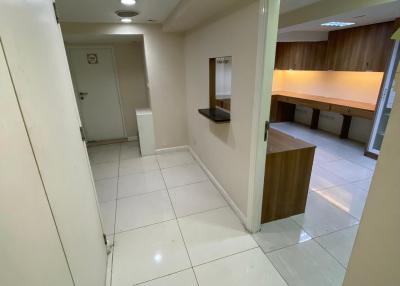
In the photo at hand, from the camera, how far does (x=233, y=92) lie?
6.94 ft

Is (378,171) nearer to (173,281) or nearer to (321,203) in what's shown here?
(173,281)

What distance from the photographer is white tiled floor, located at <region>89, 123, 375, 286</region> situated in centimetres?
170

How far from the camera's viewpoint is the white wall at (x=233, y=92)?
1.81 metres

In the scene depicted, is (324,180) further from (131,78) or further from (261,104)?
(131,78)

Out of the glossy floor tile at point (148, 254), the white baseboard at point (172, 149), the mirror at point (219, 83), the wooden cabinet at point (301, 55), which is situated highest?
the wooden cabinet at point (301, 55)

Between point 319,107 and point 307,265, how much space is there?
3899 mm

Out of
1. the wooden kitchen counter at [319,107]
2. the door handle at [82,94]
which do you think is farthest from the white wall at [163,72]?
the wooden kitchen counter at [319,107]

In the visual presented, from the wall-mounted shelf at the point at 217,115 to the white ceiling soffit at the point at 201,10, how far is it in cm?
102

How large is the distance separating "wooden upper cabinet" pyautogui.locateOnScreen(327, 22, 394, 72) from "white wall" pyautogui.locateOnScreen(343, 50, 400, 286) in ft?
12.1

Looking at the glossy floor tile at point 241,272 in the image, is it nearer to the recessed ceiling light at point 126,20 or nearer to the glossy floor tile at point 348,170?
the glossy floor tile at point 348,170

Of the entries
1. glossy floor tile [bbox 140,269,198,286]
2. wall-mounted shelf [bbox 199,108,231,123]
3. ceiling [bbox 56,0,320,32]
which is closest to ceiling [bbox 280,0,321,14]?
ceiling [bbox 56,0,320,32]

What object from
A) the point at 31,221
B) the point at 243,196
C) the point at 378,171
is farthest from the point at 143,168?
the point at 378,171

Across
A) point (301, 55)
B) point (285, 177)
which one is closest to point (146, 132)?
point (285, 177)

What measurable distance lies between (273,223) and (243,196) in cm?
44
